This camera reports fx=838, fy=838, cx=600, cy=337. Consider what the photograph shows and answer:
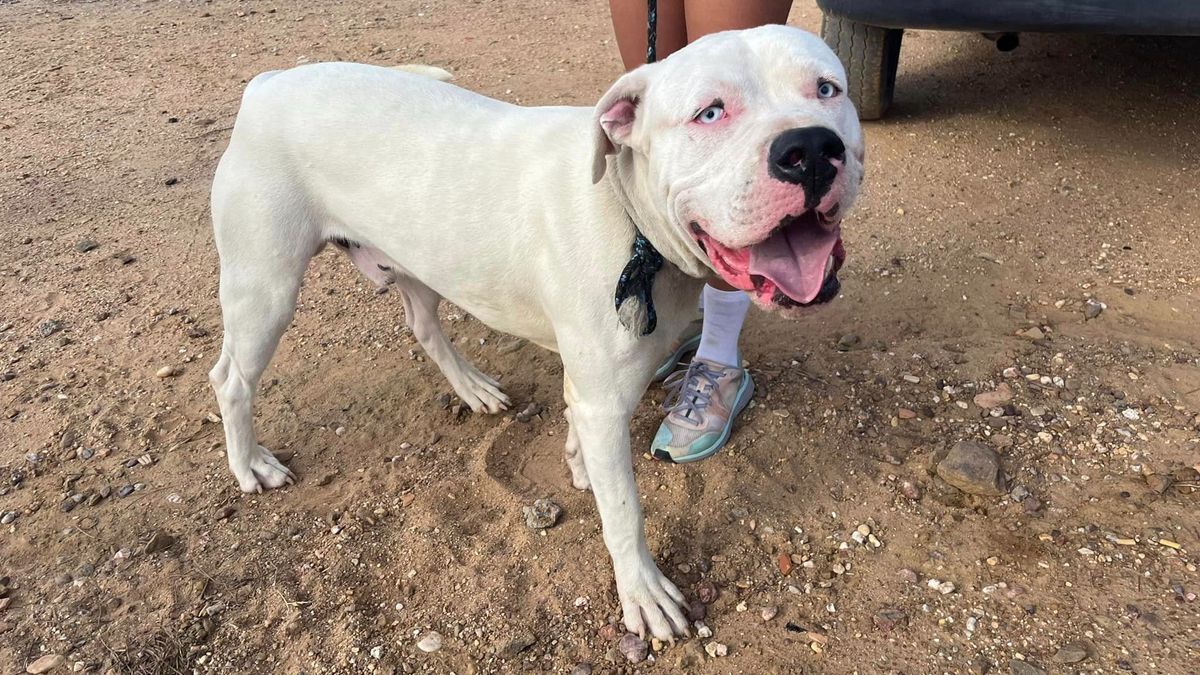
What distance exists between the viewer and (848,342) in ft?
10.3

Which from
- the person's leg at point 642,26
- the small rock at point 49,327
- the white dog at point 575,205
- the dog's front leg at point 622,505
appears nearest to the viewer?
the white dog at point 575,205

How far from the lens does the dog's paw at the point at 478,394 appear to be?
3.04m

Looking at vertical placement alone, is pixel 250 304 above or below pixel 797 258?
below

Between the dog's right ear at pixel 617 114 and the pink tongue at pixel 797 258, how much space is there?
1.31 ft

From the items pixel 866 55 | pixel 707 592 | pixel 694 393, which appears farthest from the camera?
pixel 866 55

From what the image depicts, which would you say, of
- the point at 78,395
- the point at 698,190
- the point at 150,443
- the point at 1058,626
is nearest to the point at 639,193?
the point at 698,190

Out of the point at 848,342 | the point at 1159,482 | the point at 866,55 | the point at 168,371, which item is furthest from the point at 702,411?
the point at 866,55

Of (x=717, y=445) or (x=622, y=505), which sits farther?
(x=717, y=445)

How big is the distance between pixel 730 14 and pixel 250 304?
5.46ft

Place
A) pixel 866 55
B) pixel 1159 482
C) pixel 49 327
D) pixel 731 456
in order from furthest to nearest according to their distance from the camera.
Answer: pixel 866 55
pixel 49 327
pixel 731 456
pixel 1159 482

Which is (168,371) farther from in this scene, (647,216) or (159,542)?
(647,216)

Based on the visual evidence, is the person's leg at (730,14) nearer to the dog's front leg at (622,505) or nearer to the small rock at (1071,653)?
the dog's front leg at (622,505)

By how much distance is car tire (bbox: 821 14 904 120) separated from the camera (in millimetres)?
4094

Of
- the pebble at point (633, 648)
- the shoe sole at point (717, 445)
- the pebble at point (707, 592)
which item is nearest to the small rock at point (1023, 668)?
the pebble at point (707, 592)
